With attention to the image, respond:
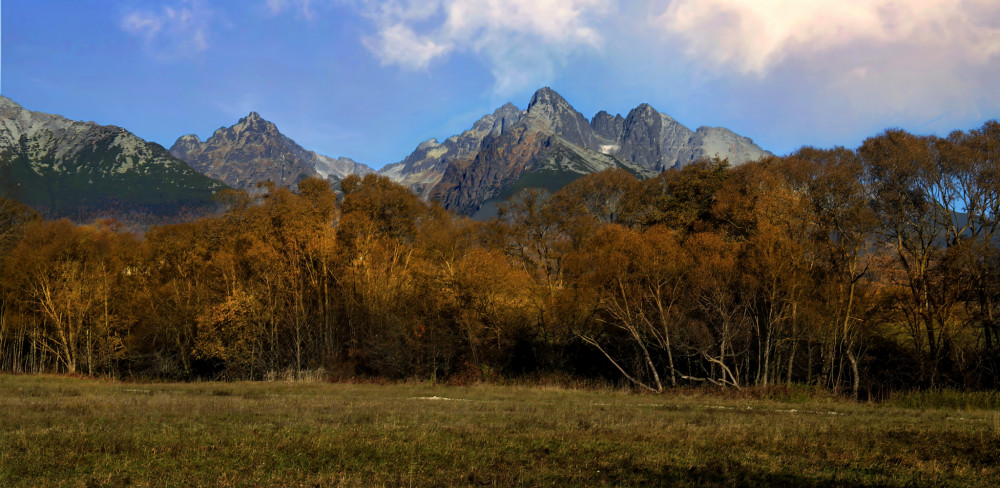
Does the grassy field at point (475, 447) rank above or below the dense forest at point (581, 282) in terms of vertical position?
below

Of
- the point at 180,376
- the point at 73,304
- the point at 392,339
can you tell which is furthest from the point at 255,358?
the point at 73,304

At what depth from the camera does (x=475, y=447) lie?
452 inches

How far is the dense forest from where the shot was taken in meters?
34.6

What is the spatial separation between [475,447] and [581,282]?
3036cm

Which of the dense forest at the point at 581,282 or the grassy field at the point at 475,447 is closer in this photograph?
the grassy field at the point at 475,447

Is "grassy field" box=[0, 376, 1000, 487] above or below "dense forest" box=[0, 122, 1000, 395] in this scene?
below

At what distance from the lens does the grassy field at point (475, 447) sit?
30.2 feet

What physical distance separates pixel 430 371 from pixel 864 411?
30.0 metres

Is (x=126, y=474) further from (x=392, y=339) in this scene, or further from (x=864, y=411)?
(x=392, y=339)

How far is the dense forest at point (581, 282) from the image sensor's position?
3456cm

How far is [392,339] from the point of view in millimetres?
43156

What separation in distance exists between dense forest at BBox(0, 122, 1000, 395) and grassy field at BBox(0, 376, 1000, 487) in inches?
724

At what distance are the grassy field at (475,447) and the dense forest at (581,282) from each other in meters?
18.4

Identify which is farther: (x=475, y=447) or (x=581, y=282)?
(x=581, y=282)
